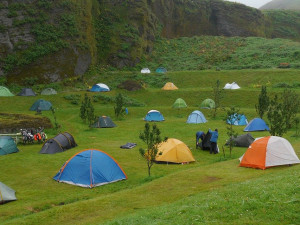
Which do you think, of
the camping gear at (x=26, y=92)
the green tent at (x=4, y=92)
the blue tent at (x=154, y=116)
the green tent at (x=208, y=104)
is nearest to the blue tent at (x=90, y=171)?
the blue tent at (x=154, y=116)

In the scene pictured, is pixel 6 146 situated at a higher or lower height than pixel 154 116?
lower

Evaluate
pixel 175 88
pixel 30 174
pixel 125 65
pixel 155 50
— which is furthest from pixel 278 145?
pixel 155 50

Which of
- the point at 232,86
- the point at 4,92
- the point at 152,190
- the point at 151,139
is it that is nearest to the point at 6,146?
the point at 151,139

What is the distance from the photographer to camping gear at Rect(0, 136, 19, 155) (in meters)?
22.5

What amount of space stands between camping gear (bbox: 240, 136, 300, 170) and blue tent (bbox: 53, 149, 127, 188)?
6.35 meters

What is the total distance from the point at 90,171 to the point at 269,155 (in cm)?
871

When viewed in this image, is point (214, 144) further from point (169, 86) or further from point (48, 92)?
point (48, 92)

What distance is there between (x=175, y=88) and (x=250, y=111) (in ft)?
48.2

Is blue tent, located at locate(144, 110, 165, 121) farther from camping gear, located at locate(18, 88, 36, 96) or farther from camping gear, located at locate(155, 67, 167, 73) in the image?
camping gear, located at locate(155, 67, 167, 73)

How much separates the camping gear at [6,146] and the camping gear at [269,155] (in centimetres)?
1506

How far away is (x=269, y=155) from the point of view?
16688 mm

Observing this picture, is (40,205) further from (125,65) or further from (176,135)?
(125,65)

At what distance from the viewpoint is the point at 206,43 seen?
8294 centimetres

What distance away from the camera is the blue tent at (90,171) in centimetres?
1627
